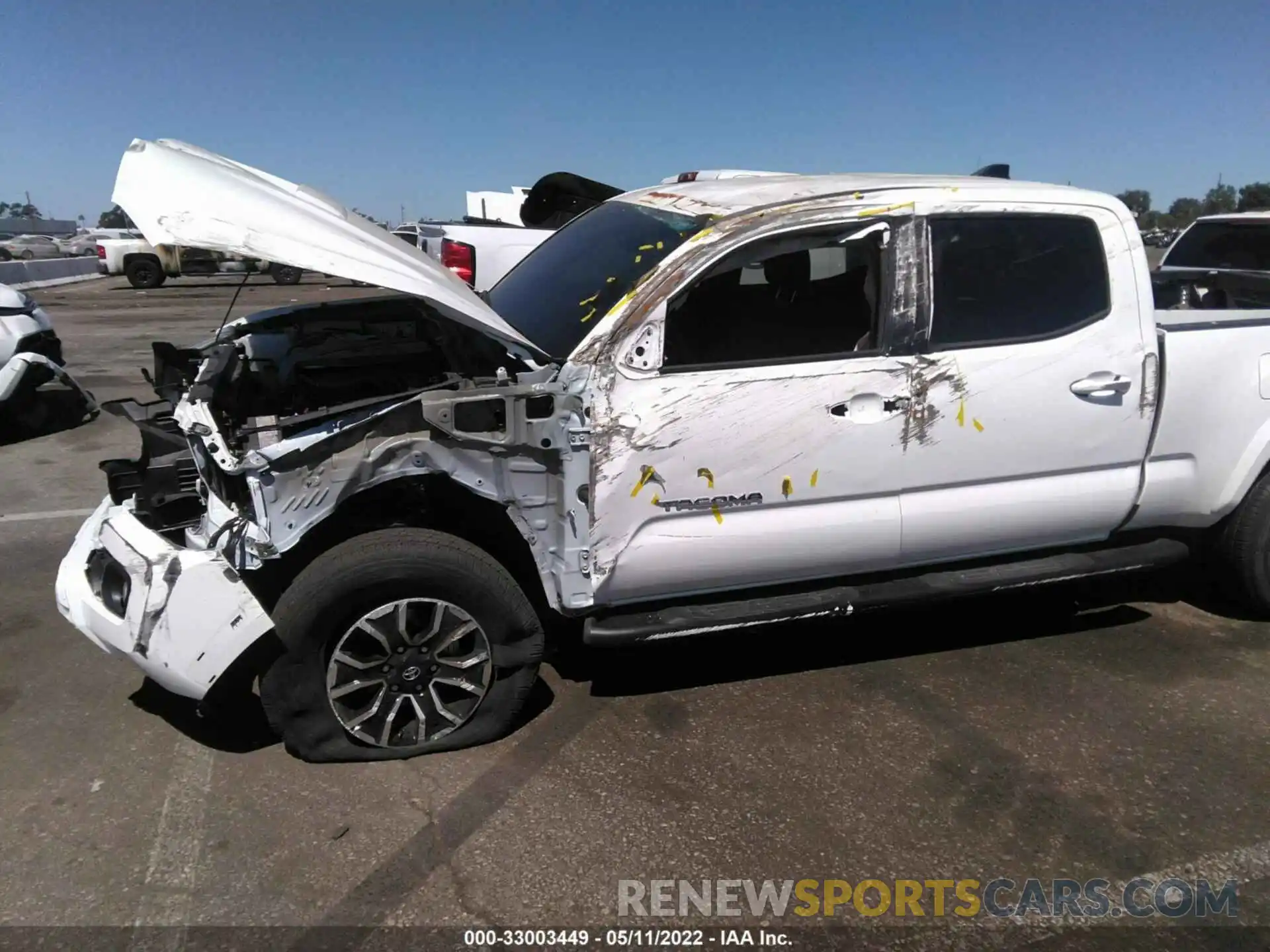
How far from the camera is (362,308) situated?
13.7 feet

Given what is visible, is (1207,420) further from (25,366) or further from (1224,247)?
(25,366)

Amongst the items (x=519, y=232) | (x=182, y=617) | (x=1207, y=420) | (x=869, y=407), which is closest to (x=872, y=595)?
(x=869, y=407)

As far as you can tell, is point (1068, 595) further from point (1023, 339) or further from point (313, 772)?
point (313, 772)

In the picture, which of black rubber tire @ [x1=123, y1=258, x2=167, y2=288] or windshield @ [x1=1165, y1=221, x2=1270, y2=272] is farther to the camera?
black rubber tire @ [x1=123, y1=258, x2=167, y2=288]

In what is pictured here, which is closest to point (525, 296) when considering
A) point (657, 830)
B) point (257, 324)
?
point (257, 324)

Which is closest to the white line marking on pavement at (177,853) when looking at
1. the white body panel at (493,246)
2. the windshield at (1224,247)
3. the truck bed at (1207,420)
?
the truck bed at (1207,420)

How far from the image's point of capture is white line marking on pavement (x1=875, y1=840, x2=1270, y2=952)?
2.35 meters

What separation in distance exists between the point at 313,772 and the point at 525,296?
2.04 metres

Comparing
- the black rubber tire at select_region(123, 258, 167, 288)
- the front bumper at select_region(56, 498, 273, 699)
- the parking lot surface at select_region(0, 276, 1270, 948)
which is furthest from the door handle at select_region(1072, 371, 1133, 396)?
the black rubber tire at select_region(123, 258, 167, 288)

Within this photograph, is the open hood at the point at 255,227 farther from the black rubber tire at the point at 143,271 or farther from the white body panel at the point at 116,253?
the white body panel at the point at 116,253

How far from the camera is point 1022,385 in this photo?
3297 millimetres

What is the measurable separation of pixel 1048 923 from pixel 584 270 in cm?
267

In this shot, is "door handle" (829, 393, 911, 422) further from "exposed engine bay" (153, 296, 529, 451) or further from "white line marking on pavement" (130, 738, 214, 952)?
"white line marking on pavement" (130, 738, 214, 952)

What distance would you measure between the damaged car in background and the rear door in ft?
22.3
